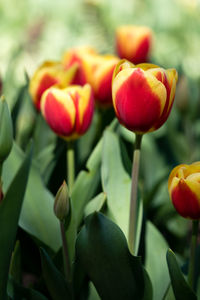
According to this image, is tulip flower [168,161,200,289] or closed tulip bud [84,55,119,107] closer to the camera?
tulip flower [168,161,200,289]

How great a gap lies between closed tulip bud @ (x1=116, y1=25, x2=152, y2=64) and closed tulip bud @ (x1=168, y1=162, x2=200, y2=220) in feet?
2.38

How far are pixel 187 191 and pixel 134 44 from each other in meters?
0.76

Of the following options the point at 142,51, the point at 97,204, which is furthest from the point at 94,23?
the point at 97,204

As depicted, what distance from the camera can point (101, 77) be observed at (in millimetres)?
889

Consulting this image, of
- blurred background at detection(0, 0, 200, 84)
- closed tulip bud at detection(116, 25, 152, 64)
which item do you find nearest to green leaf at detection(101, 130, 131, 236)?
closed tulip bud at detection(116, 25, 152, 64)

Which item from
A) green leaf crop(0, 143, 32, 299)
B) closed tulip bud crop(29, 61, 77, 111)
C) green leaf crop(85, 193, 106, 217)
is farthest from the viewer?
closed tulip bud crop(29, 61, 77, 111)

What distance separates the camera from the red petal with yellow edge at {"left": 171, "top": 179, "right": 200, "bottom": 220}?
0.62 meters

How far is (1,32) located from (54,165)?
2762mm

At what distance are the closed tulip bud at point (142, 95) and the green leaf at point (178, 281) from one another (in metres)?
0.17

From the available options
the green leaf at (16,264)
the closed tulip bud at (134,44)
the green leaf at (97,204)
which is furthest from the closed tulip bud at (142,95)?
the closed tulip bud at (134,44)

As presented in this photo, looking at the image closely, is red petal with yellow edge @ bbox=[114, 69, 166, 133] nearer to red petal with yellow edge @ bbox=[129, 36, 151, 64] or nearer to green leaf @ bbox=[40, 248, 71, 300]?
green leaf @ bbox=[40, 248, 71, 300]

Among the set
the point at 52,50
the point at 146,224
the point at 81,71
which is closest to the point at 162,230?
the point at 146,224

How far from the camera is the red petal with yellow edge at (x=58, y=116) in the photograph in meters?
0.77

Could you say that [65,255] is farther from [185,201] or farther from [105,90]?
[105,90]
